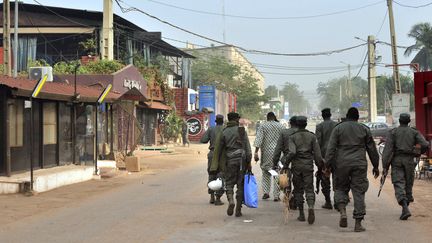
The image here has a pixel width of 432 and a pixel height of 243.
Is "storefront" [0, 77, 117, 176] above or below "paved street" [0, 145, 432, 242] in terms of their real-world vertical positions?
above

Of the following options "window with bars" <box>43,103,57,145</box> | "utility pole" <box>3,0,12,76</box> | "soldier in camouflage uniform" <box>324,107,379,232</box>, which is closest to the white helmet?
"soldier in camouflage uniform" <box>324,107,379,232</box>

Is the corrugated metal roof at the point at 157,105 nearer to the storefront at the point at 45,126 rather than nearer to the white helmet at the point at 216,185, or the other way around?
the storefront at the point at 45,126

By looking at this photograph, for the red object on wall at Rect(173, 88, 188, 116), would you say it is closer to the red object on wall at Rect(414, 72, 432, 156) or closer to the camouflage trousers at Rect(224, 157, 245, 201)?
the red object on wall at Rect(414, 72, 432, 156)

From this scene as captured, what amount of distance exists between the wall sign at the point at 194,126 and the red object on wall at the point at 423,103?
2919cm

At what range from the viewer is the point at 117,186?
15164 millimetres

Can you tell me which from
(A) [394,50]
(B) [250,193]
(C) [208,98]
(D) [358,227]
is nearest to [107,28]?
(A) [394,50]

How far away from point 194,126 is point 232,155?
35.3m

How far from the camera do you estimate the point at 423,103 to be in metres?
15.9

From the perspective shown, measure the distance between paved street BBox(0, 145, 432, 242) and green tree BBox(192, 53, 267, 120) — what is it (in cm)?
6281

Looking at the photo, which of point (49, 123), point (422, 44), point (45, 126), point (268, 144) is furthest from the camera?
point (422, 44)

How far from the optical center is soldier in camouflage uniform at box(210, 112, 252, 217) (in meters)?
9.54

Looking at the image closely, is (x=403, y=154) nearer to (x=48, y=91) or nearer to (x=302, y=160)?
(x=302, y=160)

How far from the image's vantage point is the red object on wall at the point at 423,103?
15664 millimetres

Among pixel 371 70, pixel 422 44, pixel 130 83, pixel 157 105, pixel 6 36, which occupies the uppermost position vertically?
pixel 422 44
